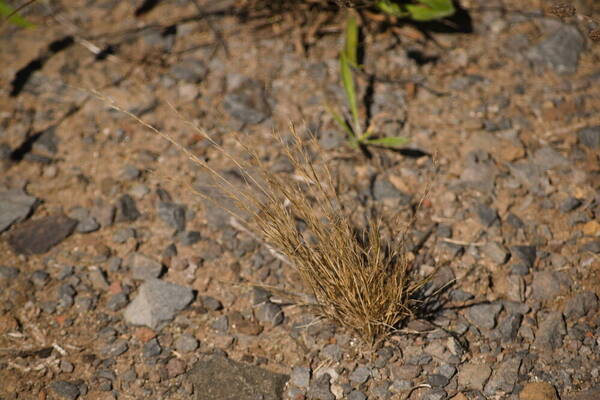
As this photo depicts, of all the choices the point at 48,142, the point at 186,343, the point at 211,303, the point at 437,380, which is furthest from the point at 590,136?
the point at 48,142

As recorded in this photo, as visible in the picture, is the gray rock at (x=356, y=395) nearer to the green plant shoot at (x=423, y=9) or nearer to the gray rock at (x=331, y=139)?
the gray rock at (x=331, y=139)

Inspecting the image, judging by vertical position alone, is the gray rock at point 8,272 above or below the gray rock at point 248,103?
below

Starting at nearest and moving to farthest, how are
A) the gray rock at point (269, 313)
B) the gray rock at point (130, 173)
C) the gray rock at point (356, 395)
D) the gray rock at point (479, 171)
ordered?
the gray rock at point (356, 395)
the gray rock at point (269, 313)
the gray rock at point (479, 171)
the gray rock at point (130, 173)

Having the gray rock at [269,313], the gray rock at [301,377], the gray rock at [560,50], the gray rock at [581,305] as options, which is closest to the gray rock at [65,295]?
the gray rock at [269,313]

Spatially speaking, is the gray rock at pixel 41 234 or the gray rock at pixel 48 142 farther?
the gray rock at pixel 48 142

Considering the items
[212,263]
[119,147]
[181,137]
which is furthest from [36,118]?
[212,263]

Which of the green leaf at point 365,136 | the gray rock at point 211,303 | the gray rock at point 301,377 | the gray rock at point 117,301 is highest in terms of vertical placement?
the green leaf at point 365,136

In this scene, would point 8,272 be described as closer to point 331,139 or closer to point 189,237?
point 189,237
